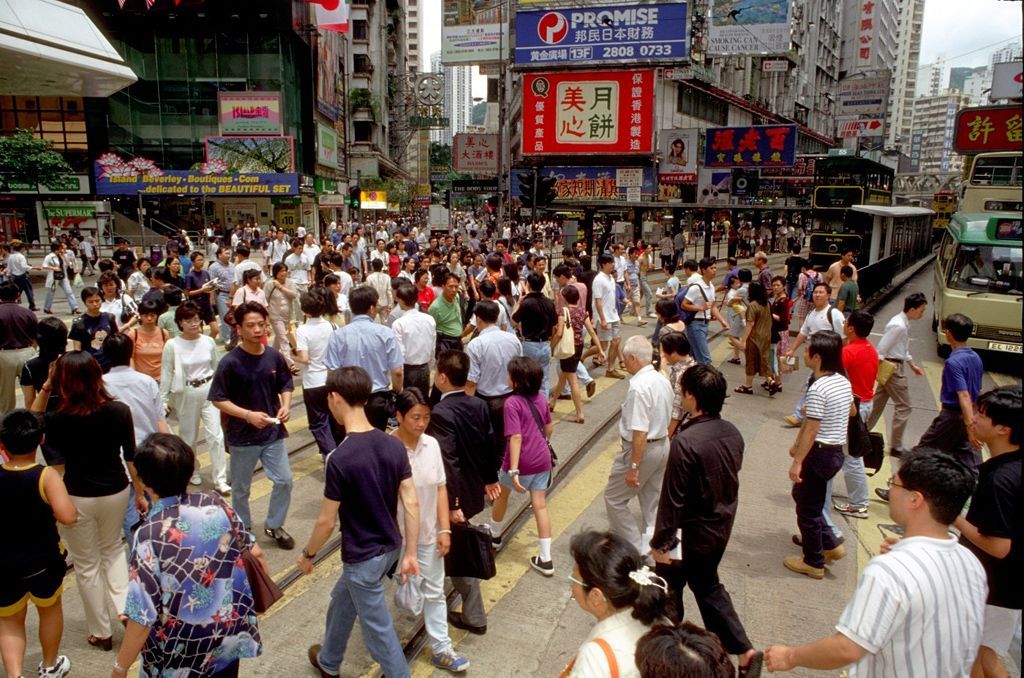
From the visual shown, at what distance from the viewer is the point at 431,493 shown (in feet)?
12.7

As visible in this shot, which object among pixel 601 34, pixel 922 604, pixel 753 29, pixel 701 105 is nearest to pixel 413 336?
pixel 922 604

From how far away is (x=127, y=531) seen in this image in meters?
4.68

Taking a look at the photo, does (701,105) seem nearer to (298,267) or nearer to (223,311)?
(298,267)

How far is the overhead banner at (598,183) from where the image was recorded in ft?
105

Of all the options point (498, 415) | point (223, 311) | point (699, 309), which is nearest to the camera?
point (498, 415)

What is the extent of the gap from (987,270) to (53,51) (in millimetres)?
15313

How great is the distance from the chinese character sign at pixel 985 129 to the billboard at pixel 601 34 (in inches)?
459

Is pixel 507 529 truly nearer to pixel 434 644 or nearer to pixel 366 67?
pixel 434 644

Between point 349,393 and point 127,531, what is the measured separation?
94.8 inches

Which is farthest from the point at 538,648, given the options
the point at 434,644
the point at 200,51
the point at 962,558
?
the point at 200,51

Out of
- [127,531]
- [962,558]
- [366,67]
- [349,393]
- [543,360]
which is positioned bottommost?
[127,531]

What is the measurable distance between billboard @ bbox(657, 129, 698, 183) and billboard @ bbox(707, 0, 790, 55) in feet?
13.5

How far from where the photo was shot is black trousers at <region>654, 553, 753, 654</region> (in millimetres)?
3799

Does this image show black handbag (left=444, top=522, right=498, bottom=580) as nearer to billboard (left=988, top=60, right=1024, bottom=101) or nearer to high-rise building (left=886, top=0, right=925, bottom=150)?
billboard (left=988, top=60, right=1024, bottom=101)
